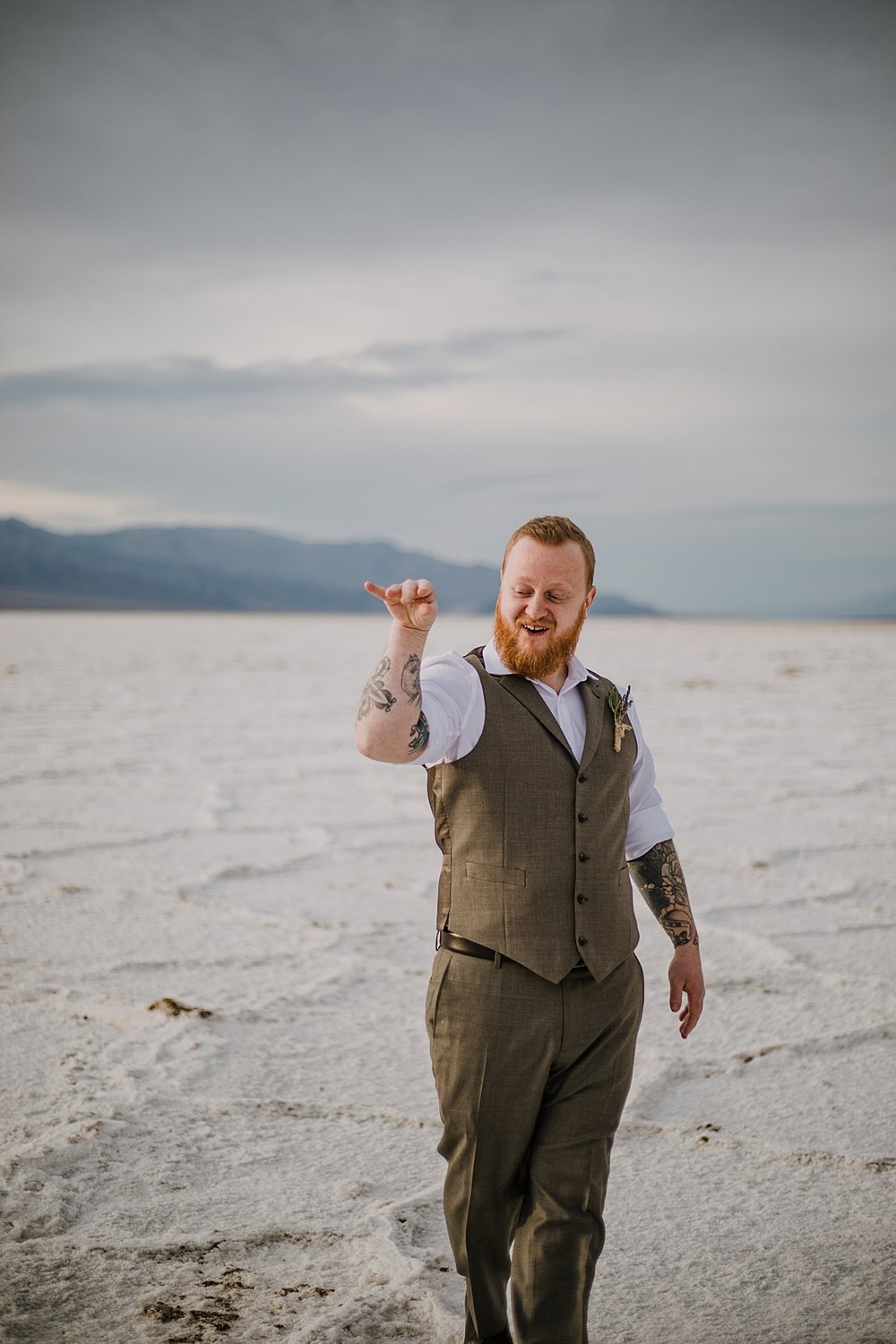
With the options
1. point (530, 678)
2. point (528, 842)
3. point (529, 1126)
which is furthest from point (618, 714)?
point (529, 1126)

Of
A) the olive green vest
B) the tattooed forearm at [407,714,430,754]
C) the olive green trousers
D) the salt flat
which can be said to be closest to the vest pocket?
the olive green vest

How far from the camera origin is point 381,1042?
302 cm

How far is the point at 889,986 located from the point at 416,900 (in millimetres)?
1787

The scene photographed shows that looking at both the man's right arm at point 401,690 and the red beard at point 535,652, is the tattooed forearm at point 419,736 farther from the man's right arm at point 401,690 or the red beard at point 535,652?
the red beard at point 535,652

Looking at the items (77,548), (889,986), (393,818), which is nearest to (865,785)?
(393,818)

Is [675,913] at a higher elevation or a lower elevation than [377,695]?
lower

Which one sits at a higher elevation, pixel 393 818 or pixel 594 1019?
pixel 594 1019

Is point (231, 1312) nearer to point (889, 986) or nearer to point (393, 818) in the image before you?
point (889, 986)

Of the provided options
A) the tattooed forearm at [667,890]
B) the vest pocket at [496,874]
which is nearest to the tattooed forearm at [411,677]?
the vest pocket at [496,874]

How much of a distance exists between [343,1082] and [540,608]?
1629 millimetres

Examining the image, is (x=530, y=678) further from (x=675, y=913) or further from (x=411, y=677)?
(x=675, y=913)

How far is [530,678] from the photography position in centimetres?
173

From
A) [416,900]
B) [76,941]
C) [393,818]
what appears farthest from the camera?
[393,818]

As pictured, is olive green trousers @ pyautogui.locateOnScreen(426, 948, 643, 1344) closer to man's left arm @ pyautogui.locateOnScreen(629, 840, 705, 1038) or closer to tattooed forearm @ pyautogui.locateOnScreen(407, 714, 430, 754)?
man's left arm @ pyautogui.locateOnScreen(629, 840, 705, 1038)
